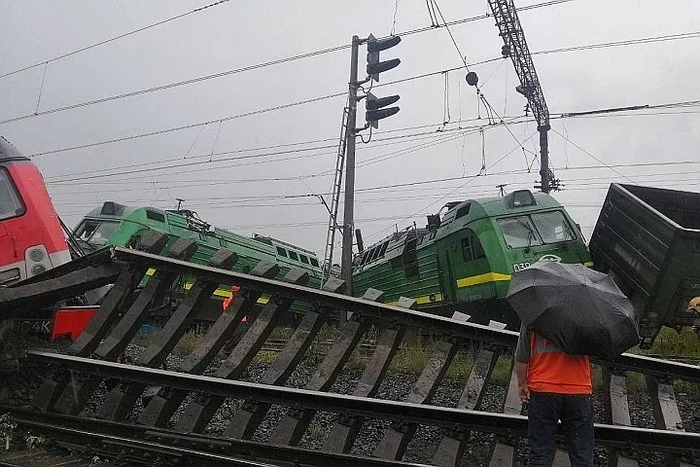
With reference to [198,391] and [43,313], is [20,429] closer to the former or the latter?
[43,313]

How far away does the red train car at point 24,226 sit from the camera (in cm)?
559

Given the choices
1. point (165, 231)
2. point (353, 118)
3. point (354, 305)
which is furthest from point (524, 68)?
point (354, 305)

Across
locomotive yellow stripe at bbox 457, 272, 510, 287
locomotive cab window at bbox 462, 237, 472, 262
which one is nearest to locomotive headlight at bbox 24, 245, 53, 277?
locomotive yellow stripe at bbox 457, 272, 510, 287

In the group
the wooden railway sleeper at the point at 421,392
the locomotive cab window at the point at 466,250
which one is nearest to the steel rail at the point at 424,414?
the wooden railway sleeper at the point at 421,392

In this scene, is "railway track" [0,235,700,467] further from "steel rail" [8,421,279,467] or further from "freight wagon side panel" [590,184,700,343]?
"freight wagon side panel" [590,184,700,343]

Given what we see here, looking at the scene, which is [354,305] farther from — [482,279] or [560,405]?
[482,279]

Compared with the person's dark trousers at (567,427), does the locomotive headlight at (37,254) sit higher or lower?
higher

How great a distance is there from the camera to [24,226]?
5.76 metres

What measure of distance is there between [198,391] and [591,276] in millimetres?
2863

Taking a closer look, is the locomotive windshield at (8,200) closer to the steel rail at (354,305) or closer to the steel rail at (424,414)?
the steel rail at (354,305)

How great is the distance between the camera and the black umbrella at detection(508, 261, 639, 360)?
10.9 ft

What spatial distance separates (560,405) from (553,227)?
312 inches

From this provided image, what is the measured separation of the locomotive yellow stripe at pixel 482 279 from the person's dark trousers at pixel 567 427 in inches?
264

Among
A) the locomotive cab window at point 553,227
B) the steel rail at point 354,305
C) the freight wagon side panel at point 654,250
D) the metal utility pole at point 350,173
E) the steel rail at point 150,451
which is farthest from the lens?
the metal utility pole at point 350,173
